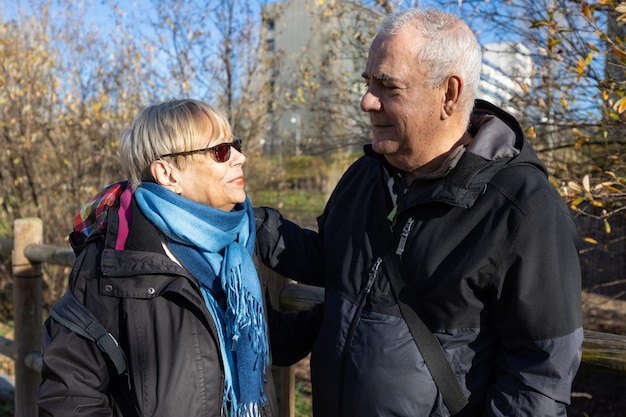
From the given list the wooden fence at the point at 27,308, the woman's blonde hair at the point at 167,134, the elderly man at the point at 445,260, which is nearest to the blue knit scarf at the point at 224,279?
the woman's blonde hair at the point at 167,134

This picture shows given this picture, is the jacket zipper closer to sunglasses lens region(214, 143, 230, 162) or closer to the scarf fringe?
the scarf fringe

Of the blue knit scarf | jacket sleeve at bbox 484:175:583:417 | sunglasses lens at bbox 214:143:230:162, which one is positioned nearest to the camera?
jacket sleeve at bbox 484:175:583:417

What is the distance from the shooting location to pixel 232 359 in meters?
1.93

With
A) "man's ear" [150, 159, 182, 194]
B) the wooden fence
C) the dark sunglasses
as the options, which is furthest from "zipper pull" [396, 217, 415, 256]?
the wooden fence

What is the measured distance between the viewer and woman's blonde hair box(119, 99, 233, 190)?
6.44 feet

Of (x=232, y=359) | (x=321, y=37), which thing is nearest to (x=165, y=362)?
(x=232, y=359)

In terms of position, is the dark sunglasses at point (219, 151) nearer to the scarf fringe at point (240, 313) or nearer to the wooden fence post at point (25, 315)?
the scarf fringe at point (240, 313)

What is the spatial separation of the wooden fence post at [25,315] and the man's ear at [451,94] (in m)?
3.09

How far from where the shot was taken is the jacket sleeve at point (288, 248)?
7.08 feet

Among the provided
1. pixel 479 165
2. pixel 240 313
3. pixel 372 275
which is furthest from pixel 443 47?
pixel 240 313

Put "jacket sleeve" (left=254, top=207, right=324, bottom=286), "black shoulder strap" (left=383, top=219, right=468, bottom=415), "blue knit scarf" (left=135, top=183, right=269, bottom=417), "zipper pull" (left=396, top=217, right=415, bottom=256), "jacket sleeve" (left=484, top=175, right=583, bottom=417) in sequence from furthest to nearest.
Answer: "jacket sleeve" (left=254, top=207, right=324, bottom=286) < "blue knit scarf" (left=135, top=183, right=269, bottom=417) < "zipper pull" (left=396, top=217, right=415, bottom=256) < "black shoulder strap" (left=383, top=219, right=468, bottom=415) < "jacket sleeve" (left=484, top=175, right=583, bottom=417)

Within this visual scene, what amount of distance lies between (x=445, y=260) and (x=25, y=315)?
10.5ft

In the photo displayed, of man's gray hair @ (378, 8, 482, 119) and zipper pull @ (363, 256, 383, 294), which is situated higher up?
man's gray hair @ (378, 8, 482, 119)

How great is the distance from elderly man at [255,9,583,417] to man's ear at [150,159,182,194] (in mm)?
556
